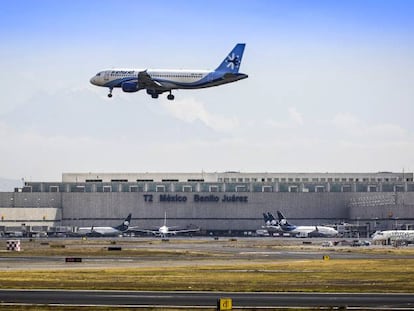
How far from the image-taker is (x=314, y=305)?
2461 inches

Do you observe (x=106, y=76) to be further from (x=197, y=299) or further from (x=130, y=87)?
(x=197, y=299)

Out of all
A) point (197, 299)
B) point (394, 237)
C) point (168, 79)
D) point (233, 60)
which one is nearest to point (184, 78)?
point (168, 79)

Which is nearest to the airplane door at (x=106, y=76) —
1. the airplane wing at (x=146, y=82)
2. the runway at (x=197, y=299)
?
the airplane wing at (x=146, y=82)

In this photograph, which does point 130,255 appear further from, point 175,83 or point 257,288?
point 257,288

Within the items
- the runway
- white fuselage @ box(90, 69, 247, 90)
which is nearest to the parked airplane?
white fuselage @ box(90, 69, 247, 90)

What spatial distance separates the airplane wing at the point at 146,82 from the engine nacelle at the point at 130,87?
2126 millimetres

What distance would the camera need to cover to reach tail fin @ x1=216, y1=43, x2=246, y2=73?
560ft

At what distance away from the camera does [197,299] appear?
65812mm

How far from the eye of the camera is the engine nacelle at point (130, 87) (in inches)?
6373

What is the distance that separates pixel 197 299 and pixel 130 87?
325 ft

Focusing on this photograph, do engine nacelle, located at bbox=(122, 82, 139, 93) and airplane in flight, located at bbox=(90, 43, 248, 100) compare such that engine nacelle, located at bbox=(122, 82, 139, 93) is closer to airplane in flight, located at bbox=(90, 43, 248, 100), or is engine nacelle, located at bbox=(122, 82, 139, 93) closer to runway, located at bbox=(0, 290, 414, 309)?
airplane in flight, located at bbox=(90, 43, 248, 100)

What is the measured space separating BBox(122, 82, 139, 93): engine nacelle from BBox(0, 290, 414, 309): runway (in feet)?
303

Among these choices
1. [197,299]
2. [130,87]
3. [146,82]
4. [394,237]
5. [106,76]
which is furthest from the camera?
[394,237]

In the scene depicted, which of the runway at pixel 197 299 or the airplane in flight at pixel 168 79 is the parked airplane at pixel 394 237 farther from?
the runway at pixel 197 299
